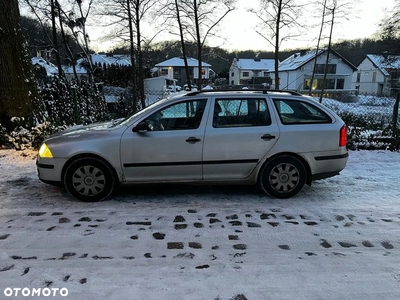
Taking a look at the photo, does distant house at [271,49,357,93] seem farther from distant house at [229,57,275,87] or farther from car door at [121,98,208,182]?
car door at [121,98,208,182]

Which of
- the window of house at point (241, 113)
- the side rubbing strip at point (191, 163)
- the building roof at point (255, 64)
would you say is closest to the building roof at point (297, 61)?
the building roof at point (255, 64)

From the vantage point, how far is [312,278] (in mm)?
2771

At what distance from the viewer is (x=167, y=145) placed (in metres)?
4.45

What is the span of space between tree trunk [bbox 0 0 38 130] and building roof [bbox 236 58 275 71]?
6292 cm

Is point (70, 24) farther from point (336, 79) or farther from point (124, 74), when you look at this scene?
point (336, 79)

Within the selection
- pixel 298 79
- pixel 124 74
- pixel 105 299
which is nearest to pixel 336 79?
pixel 298 79

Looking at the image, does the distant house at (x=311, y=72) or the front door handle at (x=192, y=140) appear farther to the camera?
the distant house at (x=311, y=72)

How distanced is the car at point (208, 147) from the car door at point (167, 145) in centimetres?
1

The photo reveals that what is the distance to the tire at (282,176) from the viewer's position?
4.64 metres

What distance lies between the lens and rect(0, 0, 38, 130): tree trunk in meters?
7.86

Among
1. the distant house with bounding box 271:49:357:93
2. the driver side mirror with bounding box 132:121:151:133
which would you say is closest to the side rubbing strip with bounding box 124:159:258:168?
the driver side mirror with bounding box 132:121:151:133

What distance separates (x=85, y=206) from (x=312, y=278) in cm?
310

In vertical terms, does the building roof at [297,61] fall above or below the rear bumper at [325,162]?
above

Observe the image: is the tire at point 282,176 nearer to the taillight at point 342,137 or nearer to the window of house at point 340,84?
the taillight at point 342,137
